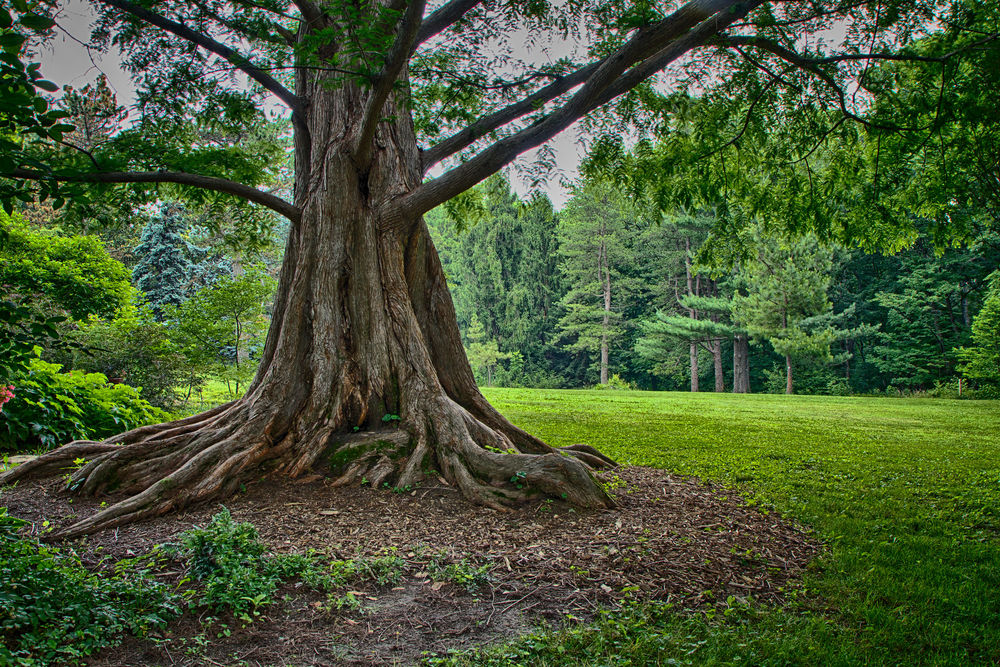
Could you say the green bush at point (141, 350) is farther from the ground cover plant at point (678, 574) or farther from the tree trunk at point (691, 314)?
the tree trunk at point (691, 314)

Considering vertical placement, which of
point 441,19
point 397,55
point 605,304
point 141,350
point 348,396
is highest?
point 605,304

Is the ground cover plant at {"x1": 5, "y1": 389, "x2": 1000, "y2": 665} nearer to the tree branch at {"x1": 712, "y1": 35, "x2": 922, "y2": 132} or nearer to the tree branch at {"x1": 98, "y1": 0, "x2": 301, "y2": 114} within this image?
the tree branch at {"x1": 98, "y1": 0, "x2": 301, "y2": 114}

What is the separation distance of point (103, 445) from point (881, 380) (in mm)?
36672

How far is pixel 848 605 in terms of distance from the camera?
10.2ft

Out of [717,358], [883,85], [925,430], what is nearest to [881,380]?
[717,358]

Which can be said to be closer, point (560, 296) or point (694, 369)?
point (694, 369)

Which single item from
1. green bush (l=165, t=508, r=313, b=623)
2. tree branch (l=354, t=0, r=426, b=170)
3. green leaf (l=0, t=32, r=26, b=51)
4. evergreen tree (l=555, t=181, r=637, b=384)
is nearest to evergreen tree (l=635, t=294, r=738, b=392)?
evergreen tree (l=555, t=181, r=637, b=384)

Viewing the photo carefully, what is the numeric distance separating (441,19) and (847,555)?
252 inches

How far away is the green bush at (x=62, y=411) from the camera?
6714 mm

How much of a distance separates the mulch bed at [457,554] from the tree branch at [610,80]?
2931mm

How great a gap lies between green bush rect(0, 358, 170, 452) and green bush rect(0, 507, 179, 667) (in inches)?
186

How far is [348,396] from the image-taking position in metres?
5.59

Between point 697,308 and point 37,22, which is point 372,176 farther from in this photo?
point 697,308

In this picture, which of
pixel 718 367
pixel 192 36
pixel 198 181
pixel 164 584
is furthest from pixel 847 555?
pixel 718 367
